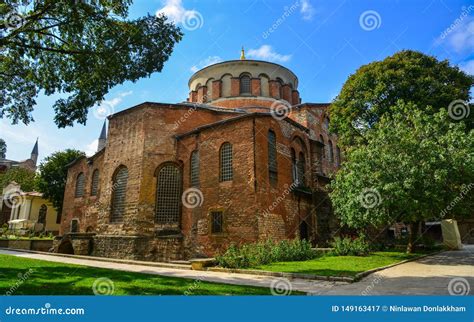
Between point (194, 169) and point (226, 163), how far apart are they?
8.83 ft

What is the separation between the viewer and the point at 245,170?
16.1 m

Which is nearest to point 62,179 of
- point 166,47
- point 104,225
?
point 104,225

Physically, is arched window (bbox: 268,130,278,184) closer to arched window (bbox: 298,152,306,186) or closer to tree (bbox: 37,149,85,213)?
arched window (bbox: 298,152,306,186)

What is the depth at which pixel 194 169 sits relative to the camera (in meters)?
19.0

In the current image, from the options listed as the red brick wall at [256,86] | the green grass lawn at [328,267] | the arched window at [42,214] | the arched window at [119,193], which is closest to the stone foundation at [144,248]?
the arched window at [119,193]

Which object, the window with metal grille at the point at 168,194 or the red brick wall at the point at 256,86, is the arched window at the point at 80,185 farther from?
the red brick wall at the point at 256,86

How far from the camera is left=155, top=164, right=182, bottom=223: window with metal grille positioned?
18688mm

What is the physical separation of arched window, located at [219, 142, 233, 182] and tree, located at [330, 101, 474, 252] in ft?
20.1

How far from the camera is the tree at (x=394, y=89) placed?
1817 centimetres

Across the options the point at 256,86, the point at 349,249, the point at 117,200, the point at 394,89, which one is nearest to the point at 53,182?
the point at 117,200

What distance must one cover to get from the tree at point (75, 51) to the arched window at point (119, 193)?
833 centimetres

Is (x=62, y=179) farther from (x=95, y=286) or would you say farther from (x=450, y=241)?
(x=450, y=241)

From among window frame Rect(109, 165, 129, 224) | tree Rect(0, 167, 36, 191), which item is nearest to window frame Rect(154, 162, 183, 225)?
window frame Rect(109, 165, 129, 224)

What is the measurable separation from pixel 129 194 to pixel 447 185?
17028 millimetres
